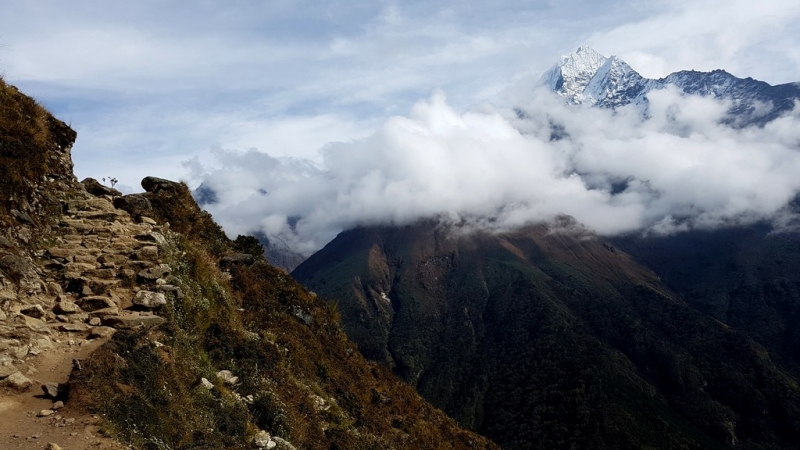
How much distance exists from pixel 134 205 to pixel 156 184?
6.42 m

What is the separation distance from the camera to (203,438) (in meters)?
13.5

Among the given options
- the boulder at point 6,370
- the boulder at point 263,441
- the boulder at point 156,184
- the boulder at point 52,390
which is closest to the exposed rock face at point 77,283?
the boulder at point 6,370

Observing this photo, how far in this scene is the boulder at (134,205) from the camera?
83.0 feet

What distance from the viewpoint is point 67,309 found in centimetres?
1614

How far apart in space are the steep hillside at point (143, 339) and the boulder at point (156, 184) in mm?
2275

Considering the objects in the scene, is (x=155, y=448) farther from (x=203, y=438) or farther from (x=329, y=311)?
(x=329, y=311)

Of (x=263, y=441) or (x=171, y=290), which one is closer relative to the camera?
(x=263, y=441)

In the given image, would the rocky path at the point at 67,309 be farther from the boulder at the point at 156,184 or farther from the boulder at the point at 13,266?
the boulder at the point at 156,184

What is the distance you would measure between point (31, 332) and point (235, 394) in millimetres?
6080

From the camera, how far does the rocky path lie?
39.2ft

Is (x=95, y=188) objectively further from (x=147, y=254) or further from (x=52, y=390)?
(x=52, y=390)

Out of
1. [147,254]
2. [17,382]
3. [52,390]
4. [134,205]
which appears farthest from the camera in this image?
[134,205]

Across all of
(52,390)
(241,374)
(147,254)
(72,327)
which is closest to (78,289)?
(72,327)

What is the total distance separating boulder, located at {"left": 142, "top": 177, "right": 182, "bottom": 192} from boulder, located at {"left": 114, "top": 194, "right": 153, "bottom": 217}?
5.04 meters
